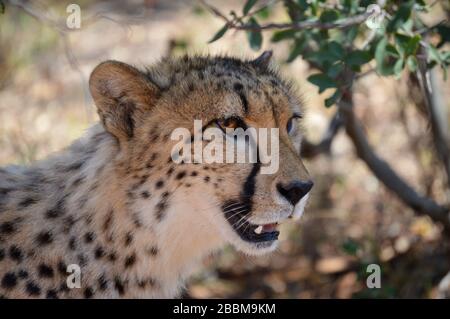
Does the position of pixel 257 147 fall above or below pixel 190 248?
above

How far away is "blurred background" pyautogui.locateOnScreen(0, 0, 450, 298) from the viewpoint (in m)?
4.79

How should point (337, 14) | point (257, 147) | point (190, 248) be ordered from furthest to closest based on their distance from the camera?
point (337, 14) < point (190, 248) < point (257, 147)

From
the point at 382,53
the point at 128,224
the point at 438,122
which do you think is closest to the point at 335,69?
the point at 382,53

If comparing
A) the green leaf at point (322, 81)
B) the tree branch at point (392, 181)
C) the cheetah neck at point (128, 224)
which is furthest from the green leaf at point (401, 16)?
the tree branch at point (392, 181)

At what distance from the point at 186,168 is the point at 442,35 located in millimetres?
1418

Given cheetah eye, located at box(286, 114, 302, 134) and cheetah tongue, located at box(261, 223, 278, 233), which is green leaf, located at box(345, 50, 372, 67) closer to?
cheetah eye, located at box(286, 114, 302, 134)

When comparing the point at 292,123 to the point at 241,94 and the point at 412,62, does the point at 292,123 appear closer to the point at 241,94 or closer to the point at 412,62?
the point at 241,94

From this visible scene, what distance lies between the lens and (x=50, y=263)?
3.09 meters

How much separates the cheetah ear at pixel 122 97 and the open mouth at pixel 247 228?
0.48 meters

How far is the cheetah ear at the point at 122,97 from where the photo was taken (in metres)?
3.04

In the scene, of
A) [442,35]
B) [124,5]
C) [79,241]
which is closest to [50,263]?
[79,241]

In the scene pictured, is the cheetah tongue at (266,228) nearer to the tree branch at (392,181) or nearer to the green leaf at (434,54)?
the green leaf at (434,54)

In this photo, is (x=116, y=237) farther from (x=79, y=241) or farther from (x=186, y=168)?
(x=186, y=168)

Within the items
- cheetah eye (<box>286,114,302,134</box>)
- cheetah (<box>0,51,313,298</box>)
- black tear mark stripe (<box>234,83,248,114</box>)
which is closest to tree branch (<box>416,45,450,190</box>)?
cheetah eye (<box>286,114,302,134</box>)
